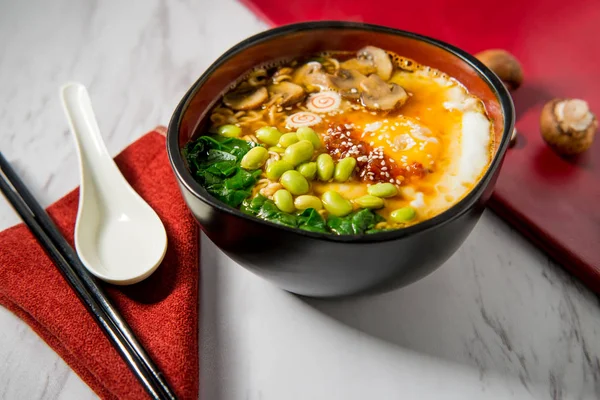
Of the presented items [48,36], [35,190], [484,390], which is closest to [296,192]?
[484,390]

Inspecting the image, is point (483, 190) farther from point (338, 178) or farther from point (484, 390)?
point (484, 390)

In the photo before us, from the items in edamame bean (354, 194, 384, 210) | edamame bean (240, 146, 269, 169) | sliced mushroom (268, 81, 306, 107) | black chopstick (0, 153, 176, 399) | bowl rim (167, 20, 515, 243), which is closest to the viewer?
bowl rim (167, 20, 515, 243)

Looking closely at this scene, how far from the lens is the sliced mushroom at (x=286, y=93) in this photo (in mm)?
1734

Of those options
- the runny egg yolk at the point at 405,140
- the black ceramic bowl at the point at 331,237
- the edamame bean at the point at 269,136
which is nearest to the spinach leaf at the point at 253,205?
the black ceramic bowl at the point at 331,237

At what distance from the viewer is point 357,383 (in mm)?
1398

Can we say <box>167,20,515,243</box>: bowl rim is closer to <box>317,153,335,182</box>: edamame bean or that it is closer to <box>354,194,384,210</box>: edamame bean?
<box>354,194,384,210</box>: edamame bean

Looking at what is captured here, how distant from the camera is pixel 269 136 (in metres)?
1.59

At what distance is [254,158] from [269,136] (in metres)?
0.11

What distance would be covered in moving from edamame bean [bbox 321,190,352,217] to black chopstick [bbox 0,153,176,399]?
1.73ft

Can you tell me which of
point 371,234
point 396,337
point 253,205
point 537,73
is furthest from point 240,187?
point 537,73

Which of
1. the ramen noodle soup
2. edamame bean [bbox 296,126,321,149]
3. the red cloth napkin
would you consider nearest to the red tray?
the ramen noodle soup

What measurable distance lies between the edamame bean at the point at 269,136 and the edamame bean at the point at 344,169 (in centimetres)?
20

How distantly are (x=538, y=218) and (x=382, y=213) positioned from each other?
0.56m

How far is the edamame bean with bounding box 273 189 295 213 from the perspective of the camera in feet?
4.57
